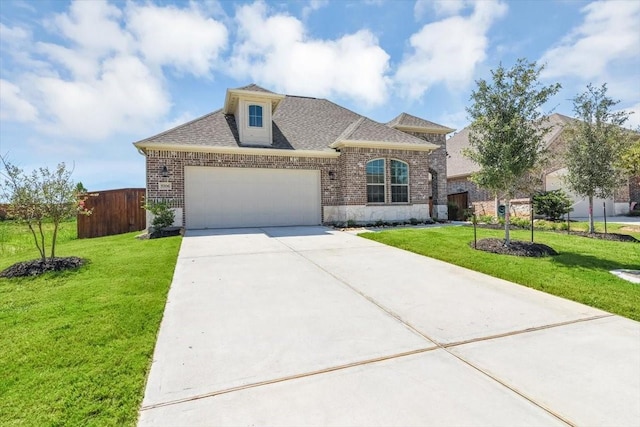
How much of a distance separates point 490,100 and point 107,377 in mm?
8778

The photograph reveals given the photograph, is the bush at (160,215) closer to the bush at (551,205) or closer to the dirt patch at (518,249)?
the dirt patch at (518,249)

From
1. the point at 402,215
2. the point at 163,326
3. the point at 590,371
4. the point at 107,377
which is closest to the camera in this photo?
the point at 107,377

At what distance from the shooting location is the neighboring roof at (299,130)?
492 inches

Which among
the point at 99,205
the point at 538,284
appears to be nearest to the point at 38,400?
the point at 538,284

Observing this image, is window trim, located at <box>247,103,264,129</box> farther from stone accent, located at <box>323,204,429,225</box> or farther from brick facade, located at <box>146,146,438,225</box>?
stone accent, located at <box>323,204,429,225</box>

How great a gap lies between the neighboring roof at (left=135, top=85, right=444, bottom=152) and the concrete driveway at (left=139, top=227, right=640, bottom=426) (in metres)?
8.44

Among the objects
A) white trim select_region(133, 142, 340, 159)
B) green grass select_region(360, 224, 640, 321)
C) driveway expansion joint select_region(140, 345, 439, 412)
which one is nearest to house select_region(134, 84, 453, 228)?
white trim select_region(133, 142, 340, 159)

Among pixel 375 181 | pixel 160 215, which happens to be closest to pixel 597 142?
pixel 375 181

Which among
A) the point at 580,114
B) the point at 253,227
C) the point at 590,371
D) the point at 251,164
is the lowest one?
the point at 590,371

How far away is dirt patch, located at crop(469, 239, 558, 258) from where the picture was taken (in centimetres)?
737

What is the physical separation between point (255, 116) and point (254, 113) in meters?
0.13

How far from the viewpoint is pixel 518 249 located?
7.59 meters

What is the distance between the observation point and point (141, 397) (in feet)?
7.79

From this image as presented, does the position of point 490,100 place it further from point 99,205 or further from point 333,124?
point 99,205
